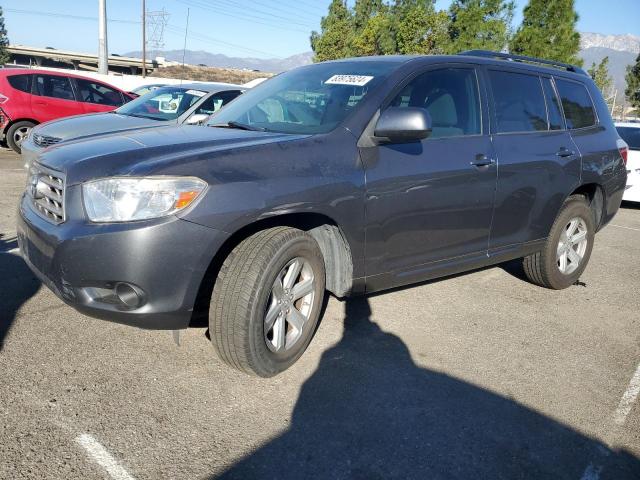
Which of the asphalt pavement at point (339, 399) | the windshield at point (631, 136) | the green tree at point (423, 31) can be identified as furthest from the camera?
the green tree at point (423, 31)

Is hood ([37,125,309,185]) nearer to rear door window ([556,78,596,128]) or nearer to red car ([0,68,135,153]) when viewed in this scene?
rear door window ([556,78,596,128])

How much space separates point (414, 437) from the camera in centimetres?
260

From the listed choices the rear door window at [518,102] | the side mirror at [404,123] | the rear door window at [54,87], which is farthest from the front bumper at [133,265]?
the rear door window at [54,87]

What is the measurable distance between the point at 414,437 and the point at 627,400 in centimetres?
139

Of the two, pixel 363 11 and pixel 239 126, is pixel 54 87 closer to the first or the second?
pixel 239 126

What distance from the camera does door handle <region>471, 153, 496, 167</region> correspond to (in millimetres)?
3691

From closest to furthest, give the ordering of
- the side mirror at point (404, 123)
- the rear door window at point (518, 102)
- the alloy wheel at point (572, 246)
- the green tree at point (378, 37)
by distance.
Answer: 1. the side mirror at point (404, 123)
2. the rear door window at point (518, 102)
3. the alloy wheel at point (572, 246)
4. the green tree at point (378, 37)

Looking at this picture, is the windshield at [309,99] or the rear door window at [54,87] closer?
the windshield at [309,99]

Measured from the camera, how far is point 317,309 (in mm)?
3191

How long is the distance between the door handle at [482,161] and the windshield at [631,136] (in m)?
7.42

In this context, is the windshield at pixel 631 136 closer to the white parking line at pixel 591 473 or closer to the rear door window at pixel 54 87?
the white parking line at pixel 591 473

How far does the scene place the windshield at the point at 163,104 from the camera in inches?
321

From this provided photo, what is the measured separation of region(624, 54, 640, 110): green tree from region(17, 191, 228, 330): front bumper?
4241cm

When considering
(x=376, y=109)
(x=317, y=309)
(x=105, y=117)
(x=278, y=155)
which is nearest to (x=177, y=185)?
(x=278, y=155)
